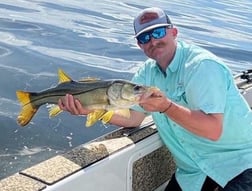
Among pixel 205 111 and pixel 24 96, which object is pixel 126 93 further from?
pixel 24 96

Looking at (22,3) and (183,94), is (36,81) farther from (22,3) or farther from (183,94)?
(22,3)

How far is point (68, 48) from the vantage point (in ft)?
29.2

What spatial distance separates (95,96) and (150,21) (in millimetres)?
559

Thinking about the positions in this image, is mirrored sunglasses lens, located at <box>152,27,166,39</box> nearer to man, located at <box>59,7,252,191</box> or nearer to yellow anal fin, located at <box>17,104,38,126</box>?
man, located at <box>59,7,252,191</box>

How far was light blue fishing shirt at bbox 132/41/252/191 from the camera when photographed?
2.54m

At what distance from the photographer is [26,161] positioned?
3.78 metres

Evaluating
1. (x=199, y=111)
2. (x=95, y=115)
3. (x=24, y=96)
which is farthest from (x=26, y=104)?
(x=199, y=111)

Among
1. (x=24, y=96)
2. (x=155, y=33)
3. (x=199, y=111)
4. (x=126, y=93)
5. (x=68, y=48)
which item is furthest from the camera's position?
(x=68, y=48)

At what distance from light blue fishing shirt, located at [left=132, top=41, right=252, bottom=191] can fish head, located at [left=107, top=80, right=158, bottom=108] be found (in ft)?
1.31

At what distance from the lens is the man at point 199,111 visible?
2527 millimetres

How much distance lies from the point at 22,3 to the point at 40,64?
6.94m

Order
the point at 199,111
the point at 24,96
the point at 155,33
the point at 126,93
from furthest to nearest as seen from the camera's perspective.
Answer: the point at 24,96, the point at 155,33, the point at 199,111, the point at 126,93

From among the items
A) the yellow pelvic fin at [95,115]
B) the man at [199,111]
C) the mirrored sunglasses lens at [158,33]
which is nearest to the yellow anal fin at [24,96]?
the man at [199,111]

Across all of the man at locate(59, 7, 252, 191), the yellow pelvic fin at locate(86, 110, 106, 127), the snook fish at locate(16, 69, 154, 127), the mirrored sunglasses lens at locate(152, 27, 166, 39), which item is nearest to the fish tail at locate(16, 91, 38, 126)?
the snook fish at locate(16, 69, 154, 127)
